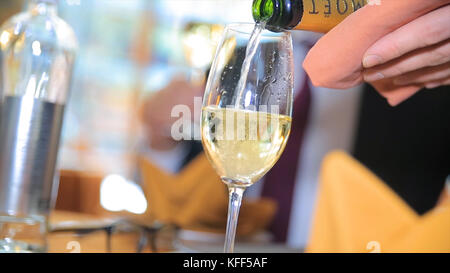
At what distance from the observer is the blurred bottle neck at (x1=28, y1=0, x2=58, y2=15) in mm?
751

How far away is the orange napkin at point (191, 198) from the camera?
67.4 inches

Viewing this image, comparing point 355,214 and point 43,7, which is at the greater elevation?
point 43,7

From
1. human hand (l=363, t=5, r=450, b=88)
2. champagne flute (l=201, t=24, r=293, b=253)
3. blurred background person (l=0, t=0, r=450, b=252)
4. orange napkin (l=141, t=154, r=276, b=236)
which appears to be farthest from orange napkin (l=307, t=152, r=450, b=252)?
blurred background person (l=0, t=0, r=450, b=252)

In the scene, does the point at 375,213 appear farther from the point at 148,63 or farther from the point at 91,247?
the point at 148,63

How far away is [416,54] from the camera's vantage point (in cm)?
58

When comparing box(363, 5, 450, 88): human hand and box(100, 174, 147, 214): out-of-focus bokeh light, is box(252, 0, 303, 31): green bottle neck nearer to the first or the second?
box(363, 5, 450, 88): human hand

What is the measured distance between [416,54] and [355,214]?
1.73ft

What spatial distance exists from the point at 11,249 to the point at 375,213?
65 centimetres

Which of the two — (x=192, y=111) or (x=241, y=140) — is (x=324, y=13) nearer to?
(x=241, y=140)

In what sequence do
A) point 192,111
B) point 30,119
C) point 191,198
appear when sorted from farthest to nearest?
1. point 192,111
2. point 191,198
3. point 30,119

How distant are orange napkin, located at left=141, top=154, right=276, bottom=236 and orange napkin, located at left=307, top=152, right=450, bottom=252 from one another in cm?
50

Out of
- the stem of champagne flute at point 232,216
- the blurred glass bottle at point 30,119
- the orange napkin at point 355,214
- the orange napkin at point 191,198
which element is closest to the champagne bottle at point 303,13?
the stem of champagne flute at point 232,216

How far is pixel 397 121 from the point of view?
2.65 metres

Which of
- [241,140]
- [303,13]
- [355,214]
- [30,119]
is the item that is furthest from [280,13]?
[355,214]
